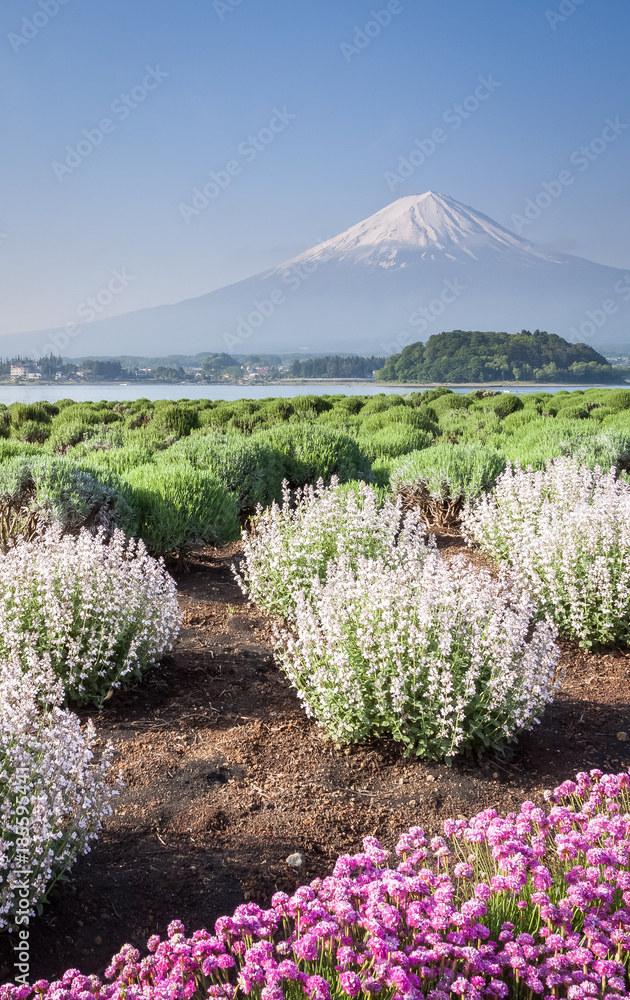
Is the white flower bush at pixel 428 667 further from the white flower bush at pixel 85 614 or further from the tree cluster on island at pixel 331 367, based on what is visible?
the tree cluster on island at pixel 331 367

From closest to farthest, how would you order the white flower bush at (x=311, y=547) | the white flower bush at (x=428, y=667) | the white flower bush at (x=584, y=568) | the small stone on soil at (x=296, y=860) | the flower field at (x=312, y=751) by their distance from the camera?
the flower field at (x=312, y=751) < the small stone on soil at (x=296, y=860) < the white flower bush at (x=428, y=667) < the white flower bush at (x=584, y=568) < the white flower bush at (x=311, y=547)

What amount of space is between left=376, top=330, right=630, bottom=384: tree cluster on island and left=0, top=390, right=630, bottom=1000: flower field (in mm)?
61510

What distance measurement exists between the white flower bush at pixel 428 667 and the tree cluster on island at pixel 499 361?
63915 millimetres

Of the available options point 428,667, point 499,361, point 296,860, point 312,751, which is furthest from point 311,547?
point 499,361

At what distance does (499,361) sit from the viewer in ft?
216

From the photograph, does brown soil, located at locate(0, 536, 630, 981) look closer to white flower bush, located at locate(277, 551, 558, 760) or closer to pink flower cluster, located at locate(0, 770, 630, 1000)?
white flower bush, located at locate(277, 551, 558, 760)

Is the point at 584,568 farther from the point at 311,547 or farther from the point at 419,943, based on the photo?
the point at 419,943

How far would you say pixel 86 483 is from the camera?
6.65 meters

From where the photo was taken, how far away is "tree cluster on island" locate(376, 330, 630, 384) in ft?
217

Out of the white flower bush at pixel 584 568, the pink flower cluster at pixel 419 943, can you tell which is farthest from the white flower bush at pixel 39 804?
the white flower bush at pixel 584 568

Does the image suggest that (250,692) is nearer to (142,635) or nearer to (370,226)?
(142,635)

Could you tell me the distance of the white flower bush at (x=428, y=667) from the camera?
3.46 m

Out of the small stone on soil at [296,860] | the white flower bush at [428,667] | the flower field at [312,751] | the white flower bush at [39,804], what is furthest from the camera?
the white flower bush at [428,667]

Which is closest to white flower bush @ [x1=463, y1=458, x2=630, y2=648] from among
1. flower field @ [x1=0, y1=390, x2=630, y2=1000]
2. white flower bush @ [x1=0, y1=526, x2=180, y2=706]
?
flower field @ [x1=0, y1=390, x2=630, y2=1000]
